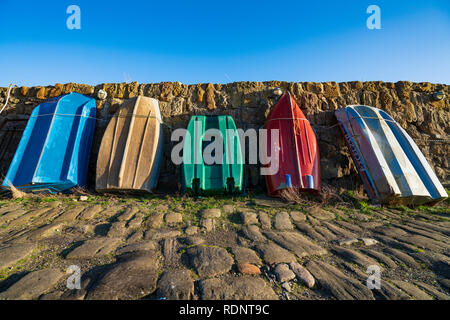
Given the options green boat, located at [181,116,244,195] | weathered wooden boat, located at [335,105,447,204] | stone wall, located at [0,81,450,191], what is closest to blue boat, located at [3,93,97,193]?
stone wall, located at [0,81,450,191]

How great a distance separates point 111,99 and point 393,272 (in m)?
5.55

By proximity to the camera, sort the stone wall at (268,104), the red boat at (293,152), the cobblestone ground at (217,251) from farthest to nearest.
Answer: the stone wall at (268,104), the red boat at (293,152), the cobblestone ground at (217,251)

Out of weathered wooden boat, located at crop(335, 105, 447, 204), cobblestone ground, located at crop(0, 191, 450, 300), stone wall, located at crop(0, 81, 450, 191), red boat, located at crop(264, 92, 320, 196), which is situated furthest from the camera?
stone wall, located at crop(0, 81, 450, 191)

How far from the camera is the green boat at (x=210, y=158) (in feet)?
10.5

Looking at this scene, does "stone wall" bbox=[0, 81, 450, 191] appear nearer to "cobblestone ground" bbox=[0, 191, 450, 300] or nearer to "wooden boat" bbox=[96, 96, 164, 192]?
"wooden boat" bbox=[96, 96, 164, 192]

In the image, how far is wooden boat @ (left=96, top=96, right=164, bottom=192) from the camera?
3.23 m

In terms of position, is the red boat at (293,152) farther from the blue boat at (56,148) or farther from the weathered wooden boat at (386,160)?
the blue boat at (56,148)

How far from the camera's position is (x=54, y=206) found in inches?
102

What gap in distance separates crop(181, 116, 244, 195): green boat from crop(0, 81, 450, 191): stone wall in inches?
31.9

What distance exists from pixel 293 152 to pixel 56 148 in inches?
172

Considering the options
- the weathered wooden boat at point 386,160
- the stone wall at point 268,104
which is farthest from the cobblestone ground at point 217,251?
the stone wall at point 268,104

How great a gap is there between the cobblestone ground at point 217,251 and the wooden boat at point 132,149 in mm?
534

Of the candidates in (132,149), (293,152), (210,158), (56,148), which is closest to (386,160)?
(293,152)

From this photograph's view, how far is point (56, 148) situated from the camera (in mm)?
3525
